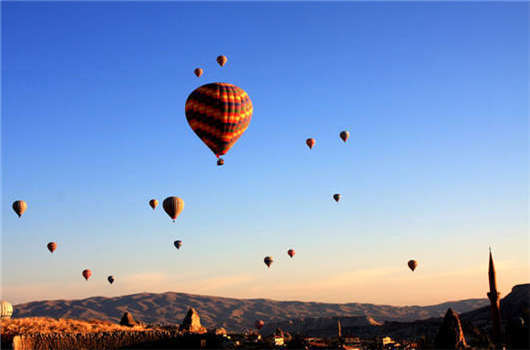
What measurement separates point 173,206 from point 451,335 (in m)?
30.3

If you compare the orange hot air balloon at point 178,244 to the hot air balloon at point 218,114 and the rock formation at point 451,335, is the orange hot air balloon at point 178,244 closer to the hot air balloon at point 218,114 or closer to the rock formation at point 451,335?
the hot air balloon at point 218,114

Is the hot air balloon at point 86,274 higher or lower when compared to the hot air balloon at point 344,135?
lower

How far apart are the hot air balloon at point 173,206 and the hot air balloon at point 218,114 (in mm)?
13911

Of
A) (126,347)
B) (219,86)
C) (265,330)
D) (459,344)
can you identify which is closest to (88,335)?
(126,347)

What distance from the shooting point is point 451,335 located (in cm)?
4944

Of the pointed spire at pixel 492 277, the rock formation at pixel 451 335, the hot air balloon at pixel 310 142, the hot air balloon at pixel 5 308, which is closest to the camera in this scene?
the rock formation at pixel 451 335

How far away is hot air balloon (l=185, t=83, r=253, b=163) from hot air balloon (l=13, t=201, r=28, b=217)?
28.3m

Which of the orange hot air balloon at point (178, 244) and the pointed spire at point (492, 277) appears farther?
the orange hot air balloon at point (178, 244)

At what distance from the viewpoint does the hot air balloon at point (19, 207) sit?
68.9m

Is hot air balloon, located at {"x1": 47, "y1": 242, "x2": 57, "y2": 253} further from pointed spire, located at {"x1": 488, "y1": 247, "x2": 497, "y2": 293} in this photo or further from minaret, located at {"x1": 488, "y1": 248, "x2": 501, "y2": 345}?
pointed spire, located at {"x1": 488, "y1": 247, "x2": 497, "y2": 293}

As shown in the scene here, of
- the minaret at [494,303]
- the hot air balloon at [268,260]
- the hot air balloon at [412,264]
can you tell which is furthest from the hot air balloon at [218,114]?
the hot air balloon at [412,264]

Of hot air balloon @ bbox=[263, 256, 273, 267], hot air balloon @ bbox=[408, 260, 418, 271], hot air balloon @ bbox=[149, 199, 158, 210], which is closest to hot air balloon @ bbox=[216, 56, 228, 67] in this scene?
hot air balloon @ bbox=[149, 199, 158, 210]

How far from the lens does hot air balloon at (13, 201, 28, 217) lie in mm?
68950

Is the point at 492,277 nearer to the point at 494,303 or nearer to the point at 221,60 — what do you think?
the point at 494,303
